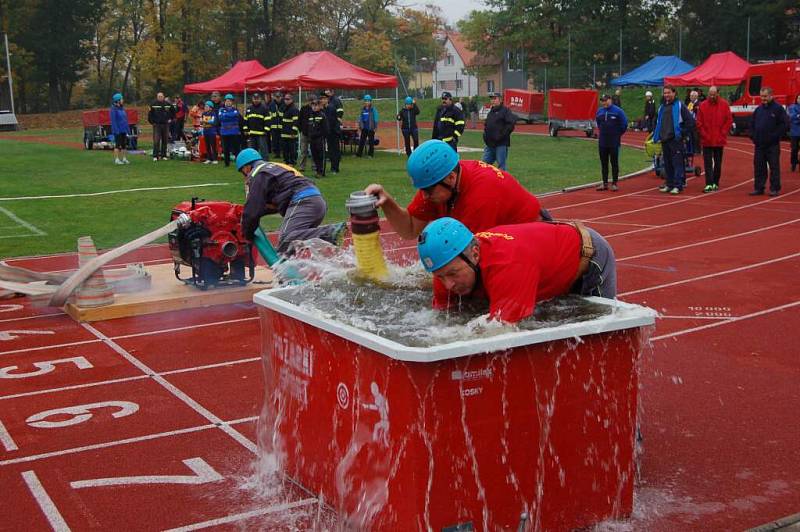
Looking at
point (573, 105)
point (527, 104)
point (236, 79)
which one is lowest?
point (573, 105)

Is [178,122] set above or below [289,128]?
above

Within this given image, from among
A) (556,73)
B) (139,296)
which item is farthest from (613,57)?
(139,296)

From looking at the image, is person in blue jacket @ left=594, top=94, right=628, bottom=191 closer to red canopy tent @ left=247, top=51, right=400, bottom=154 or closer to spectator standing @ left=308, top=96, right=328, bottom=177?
spectator standing @ left=308, top=96, right=328, bottom=177

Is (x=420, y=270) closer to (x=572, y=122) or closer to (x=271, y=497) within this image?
(x=271, y=497)

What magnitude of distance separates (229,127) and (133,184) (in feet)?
14.1

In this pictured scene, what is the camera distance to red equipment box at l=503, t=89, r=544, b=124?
153ft

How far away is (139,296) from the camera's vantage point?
9.70 meters

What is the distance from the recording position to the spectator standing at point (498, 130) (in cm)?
1823

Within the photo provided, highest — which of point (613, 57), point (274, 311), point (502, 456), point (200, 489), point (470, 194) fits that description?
point (613, 57)

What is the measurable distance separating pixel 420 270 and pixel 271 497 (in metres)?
1.66

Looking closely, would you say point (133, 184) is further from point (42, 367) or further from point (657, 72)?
point (657, 72)

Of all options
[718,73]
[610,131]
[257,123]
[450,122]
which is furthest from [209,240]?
[718,73]

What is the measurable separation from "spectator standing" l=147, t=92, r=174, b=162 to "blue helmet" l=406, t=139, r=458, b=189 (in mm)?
23144

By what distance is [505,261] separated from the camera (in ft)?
13.7
